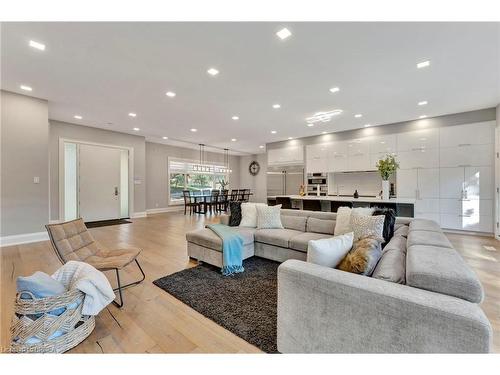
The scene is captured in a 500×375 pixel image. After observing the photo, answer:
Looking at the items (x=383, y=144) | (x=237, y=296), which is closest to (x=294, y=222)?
(x=237, y=296)

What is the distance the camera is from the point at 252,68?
3.12 m

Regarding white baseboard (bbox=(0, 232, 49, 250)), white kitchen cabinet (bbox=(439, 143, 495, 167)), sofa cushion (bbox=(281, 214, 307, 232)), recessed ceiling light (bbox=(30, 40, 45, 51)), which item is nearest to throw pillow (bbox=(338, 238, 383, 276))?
sofa cushion (bbox=(281, 214, 307, 232))

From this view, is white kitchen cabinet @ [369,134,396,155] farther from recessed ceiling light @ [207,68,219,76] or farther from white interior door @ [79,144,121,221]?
white interior door @ [79,144,121,221]

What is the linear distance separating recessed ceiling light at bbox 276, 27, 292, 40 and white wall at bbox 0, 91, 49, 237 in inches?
192

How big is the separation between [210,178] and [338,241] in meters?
10.1

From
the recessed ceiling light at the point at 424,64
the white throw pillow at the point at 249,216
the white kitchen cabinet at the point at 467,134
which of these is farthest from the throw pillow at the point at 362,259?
the white kitchen cabinet at the point at 467,134

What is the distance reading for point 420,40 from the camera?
246 cm

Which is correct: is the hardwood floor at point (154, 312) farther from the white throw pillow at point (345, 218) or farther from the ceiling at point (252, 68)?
the ceiling at point (252, 68)

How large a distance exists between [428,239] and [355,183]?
17.7ft

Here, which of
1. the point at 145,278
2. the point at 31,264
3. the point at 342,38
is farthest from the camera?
the point at 31,264

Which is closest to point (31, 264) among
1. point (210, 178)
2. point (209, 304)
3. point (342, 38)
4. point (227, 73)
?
point (209, 304)

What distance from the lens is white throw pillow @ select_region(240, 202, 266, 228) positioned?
3.74m

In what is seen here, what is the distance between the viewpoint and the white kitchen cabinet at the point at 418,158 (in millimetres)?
5440
